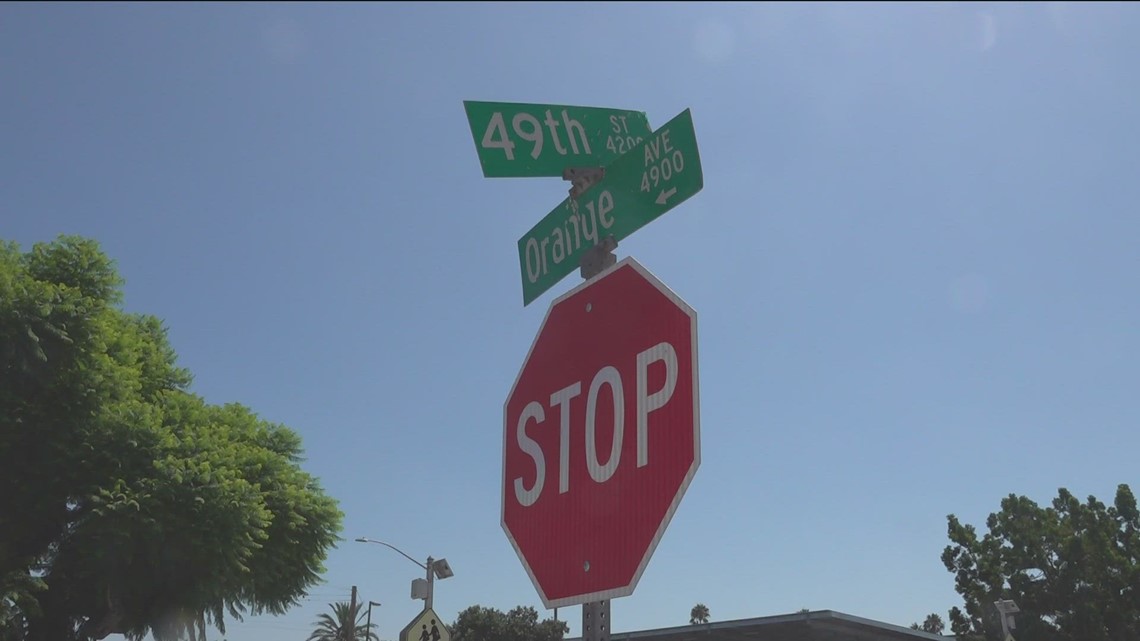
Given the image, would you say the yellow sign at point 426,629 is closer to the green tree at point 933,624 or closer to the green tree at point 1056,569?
the green tree at point 1056,569

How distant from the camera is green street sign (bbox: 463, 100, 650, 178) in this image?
164 inches

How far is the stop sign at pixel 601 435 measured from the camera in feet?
10.0

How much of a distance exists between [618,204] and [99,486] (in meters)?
19.0

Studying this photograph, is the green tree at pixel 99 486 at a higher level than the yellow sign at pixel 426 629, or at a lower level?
higher

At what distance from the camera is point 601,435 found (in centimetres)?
340

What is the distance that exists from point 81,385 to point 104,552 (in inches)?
141

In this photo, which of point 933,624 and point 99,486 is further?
point 933,624

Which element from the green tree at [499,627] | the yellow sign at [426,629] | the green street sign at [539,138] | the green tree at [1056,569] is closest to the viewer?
the green street sign at [539,138]

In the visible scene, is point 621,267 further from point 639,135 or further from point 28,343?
point 28,343

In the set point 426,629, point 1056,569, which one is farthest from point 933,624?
point 426,629

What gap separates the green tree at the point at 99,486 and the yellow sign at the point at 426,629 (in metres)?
6.93

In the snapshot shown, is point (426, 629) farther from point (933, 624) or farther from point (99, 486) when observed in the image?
point (933, 624)

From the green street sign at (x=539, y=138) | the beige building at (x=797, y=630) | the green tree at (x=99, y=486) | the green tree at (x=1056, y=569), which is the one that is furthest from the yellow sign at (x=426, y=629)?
the green tree at (x=1056, y=569)

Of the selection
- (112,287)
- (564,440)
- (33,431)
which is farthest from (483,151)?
(112,287)
